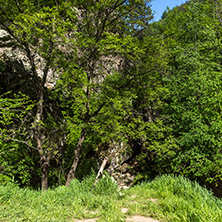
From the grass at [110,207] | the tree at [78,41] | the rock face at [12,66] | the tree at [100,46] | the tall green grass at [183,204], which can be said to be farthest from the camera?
the rock face at [12,66]

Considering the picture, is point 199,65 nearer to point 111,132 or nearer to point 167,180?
point 111,132

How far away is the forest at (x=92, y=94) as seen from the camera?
21.5 feet

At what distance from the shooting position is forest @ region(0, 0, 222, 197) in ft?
21.5

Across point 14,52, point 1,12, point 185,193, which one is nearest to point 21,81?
point 14,52

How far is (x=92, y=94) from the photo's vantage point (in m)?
7.76

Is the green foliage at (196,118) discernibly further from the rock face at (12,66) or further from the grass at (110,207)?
the rock face at (12,66)

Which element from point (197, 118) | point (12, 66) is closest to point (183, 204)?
point (197, 118)

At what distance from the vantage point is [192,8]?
41.0ft

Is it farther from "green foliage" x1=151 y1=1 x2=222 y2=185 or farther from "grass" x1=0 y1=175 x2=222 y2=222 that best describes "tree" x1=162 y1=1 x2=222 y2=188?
"grass" x1=0 y1=175 x2=222 y2=222

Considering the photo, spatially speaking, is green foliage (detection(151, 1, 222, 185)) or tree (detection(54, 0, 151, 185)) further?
green foliage (detection(151, 1, 222, 185))

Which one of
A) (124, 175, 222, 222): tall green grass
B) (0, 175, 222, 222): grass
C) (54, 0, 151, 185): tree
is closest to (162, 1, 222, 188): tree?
(54, 0, 151, 185): tree

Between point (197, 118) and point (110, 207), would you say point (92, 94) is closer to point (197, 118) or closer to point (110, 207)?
point (110, 207)

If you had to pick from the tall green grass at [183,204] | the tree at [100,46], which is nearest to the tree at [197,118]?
the tree at [100,46]

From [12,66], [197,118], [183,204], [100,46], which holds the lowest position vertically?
A: [183,204]
